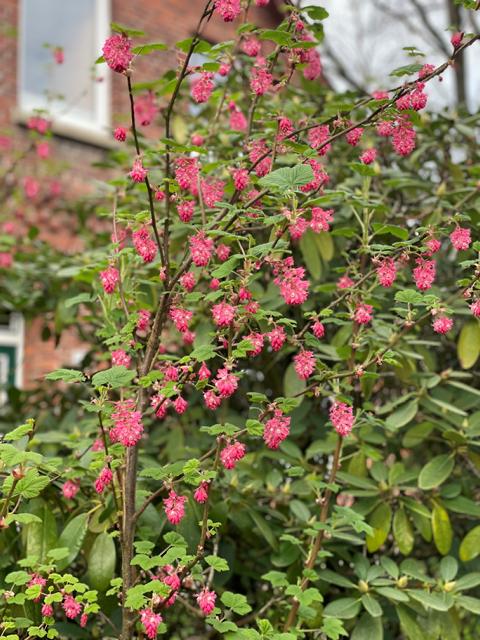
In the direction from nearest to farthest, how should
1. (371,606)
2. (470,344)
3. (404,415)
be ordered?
1. (371,606)
2. (404,415)
3. (470,344)

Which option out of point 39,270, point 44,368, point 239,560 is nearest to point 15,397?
point 39,270

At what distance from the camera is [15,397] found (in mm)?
3170

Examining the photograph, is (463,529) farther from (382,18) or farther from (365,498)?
(382,18)

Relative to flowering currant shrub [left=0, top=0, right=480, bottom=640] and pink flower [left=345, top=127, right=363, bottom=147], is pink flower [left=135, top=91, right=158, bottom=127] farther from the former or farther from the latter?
pink flower [left=345, top=127, right=363, bottom=147]

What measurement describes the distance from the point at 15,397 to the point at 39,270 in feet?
1.72

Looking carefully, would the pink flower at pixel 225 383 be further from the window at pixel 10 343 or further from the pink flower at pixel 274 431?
the window at pixel 10 343

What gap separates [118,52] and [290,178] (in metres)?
0.42

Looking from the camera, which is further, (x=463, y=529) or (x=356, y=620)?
(x=463, y=529)

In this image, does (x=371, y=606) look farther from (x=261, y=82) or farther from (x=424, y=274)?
(x=261, y=82)

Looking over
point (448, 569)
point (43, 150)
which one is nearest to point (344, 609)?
point (448, 569)

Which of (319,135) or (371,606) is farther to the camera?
(371,606)

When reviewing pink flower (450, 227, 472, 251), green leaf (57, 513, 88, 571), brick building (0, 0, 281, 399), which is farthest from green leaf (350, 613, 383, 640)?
brick building (0, 0, 281, 399)

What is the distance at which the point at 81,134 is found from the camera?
7348mm

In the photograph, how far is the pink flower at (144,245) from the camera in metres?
1.68
